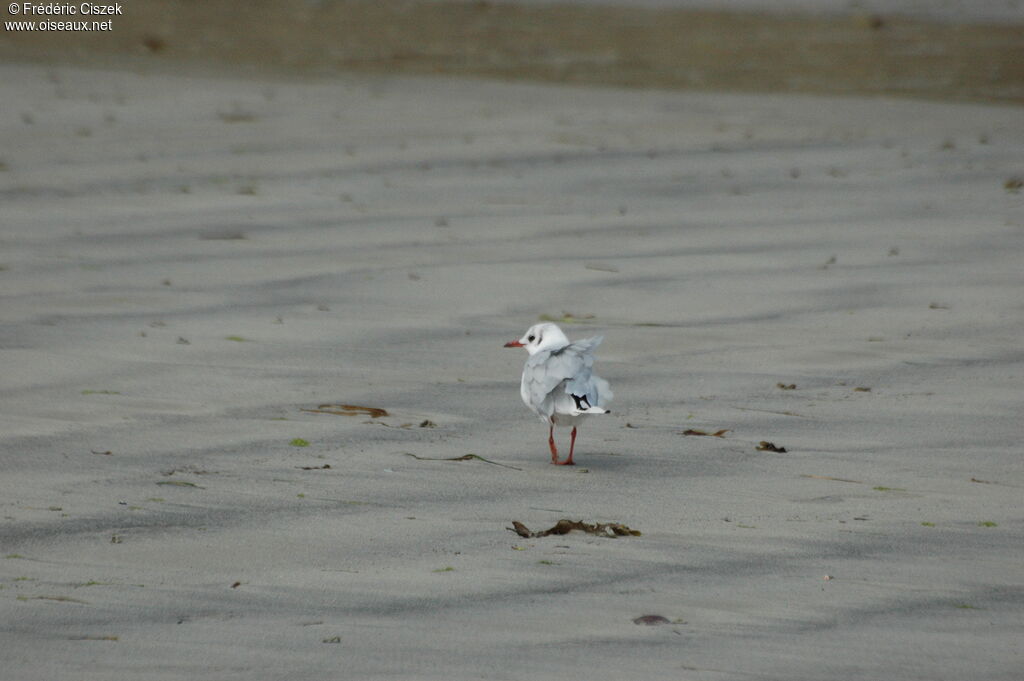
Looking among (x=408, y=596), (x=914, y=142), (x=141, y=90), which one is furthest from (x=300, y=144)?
(x=408, y=596)

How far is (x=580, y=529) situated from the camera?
366cm

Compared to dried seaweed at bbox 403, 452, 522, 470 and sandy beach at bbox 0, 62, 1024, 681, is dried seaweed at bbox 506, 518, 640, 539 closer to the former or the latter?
sandy beach at bbox 0, 62, 1024, 681

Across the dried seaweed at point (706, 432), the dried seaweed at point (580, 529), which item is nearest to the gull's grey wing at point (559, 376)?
the dried seaweed at point (706, 432)

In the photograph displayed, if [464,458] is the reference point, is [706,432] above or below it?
above

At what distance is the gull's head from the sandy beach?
24cm

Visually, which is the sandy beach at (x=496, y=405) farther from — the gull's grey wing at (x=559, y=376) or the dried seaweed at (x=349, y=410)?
the gull's grey wing at (x=559, y=376)

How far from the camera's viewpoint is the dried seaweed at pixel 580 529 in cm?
362

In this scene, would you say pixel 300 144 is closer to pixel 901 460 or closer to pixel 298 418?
pixel 298 418

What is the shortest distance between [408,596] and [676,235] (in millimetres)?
4202

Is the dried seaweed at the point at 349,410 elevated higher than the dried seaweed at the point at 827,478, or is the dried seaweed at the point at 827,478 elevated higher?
the dried seaweed at the point at 349,410

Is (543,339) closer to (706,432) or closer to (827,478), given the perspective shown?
(706,432)

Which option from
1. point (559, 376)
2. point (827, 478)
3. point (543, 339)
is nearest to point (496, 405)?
point (543, 339)

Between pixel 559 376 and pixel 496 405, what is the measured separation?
687 mm

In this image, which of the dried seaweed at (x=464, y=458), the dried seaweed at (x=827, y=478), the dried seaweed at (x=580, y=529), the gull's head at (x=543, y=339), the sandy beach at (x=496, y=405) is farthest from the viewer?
the gull's head at (x=543, y=339)
